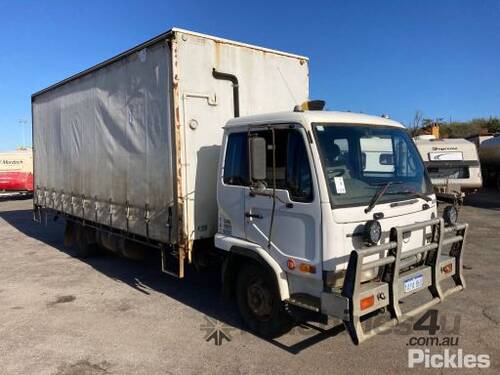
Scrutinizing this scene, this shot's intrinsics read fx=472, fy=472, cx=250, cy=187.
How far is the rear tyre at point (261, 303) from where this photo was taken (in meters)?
4.97

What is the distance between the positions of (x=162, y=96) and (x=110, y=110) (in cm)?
183

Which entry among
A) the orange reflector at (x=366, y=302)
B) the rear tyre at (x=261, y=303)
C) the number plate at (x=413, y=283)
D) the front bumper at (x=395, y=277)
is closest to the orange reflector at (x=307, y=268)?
the front bumper at (x=395, y=277)


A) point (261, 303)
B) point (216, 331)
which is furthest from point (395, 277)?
point (216, 331)

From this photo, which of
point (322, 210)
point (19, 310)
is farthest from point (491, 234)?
point (19, 310)

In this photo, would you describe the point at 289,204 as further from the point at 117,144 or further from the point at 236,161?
the point at 117,144

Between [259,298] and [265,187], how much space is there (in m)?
1.26

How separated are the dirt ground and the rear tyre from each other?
0.14m

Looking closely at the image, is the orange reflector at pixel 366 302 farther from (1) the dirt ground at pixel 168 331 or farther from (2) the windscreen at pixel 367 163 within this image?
(2) the windscreen at pixel 367 163

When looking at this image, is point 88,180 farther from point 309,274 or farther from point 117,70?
point 309,274

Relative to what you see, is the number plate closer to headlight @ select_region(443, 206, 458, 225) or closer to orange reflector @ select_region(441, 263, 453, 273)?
orange reflector @ select_region(441, 263, 453, 273)

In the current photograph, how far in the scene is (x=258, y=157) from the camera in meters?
4.68

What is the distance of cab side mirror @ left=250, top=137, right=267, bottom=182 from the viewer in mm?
4660

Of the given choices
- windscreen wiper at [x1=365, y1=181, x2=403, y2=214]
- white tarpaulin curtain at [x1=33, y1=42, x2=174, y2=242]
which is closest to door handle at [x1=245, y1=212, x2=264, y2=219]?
windscreen wiper at [x1=365, y1=181, x2=403, y2=214]

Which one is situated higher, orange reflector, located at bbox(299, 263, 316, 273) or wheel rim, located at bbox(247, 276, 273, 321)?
orange reflector, located at bbox(299, 263, 316, 273)
